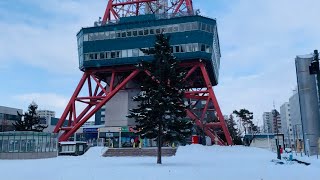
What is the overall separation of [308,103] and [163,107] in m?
17.3

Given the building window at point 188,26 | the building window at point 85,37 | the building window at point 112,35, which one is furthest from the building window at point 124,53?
the building window at point 188,26

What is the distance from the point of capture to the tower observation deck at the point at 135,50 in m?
67.7

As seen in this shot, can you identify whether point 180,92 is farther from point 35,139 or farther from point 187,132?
point 35,139

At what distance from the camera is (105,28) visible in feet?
241

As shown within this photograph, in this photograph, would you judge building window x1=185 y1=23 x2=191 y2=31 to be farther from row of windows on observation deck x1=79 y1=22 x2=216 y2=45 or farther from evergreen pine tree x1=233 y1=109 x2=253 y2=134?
evergreen pine tree x1=233 y1=109 x2=253 y2=134

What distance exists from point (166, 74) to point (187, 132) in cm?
577

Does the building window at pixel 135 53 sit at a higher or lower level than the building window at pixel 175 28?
lower

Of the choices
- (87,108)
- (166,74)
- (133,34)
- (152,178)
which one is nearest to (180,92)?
(166,74)

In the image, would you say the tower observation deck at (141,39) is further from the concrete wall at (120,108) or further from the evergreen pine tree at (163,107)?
the evergreen pine tree at (163,107)

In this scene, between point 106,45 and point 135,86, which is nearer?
point 106,45

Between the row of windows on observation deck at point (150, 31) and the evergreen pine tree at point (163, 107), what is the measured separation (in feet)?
122

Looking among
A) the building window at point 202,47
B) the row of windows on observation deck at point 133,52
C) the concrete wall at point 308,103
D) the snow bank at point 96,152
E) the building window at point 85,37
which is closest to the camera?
the concrete wall at point 308,103

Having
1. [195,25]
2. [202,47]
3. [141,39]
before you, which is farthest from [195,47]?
[141,39]

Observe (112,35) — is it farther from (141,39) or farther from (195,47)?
(195,47)
